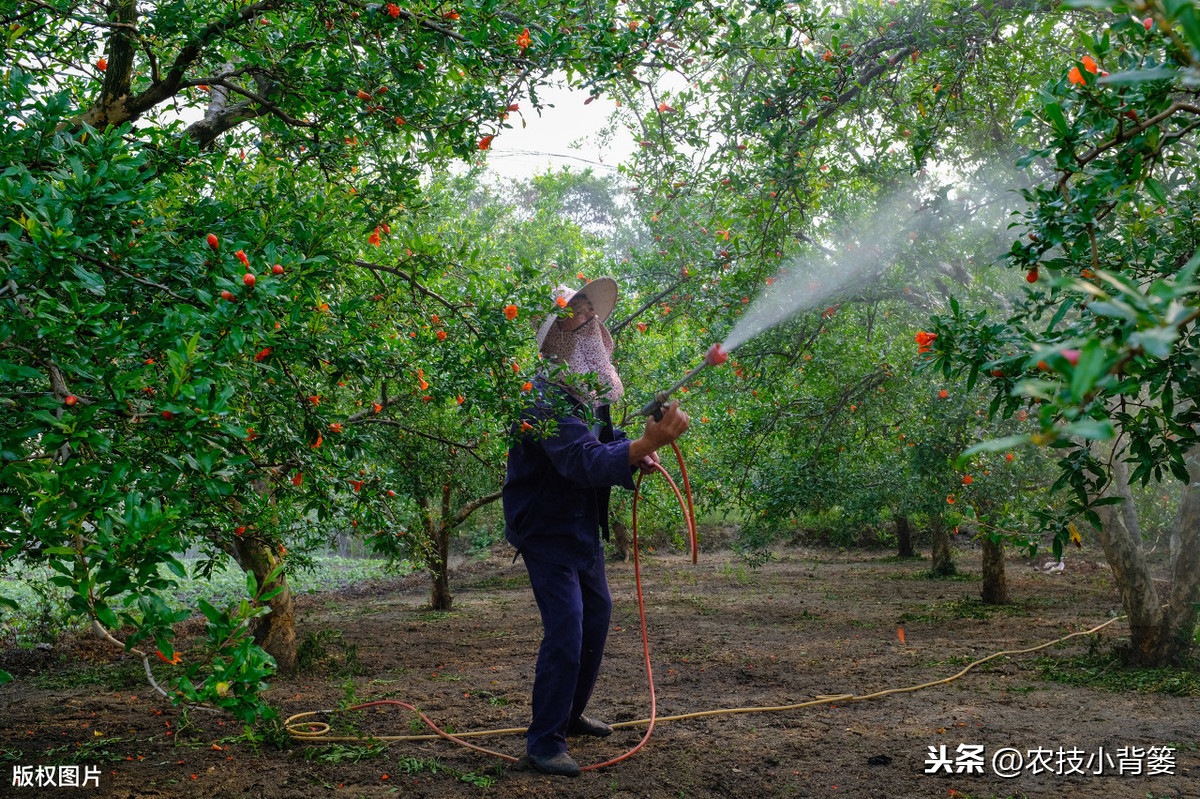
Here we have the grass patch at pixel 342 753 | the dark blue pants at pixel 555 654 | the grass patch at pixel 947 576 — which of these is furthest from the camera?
the grass patch at pixel 947 576

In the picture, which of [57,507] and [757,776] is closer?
[57,507]

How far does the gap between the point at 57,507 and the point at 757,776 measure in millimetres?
2747

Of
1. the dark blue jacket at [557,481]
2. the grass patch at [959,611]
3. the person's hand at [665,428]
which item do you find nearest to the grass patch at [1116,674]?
the grass patch at [959,611]

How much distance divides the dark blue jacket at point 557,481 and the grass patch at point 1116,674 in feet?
11.1

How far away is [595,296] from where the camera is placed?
3705 mm

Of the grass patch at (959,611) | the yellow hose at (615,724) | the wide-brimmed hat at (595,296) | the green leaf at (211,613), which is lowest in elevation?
the grass patch at (959,611)

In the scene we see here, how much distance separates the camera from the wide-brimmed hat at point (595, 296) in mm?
3580

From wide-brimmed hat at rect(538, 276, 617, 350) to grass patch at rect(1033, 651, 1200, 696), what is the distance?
12.2 feet

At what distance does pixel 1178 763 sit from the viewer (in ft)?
10.8

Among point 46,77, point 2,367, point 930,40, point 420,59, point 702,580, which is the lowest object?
point 702,580

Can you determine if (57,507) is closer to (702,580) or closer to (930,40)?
(930,40)

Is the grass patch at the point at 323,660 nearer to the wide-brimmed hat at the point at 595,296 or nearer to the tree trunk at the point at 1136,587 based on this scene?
the wide-brimmed hat at the point at 595,296

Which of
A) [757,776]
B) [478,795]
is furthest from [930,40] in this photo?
[478,795]

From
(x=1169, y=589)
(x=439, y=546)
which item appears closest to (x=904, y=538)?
(x=439, y=546)
